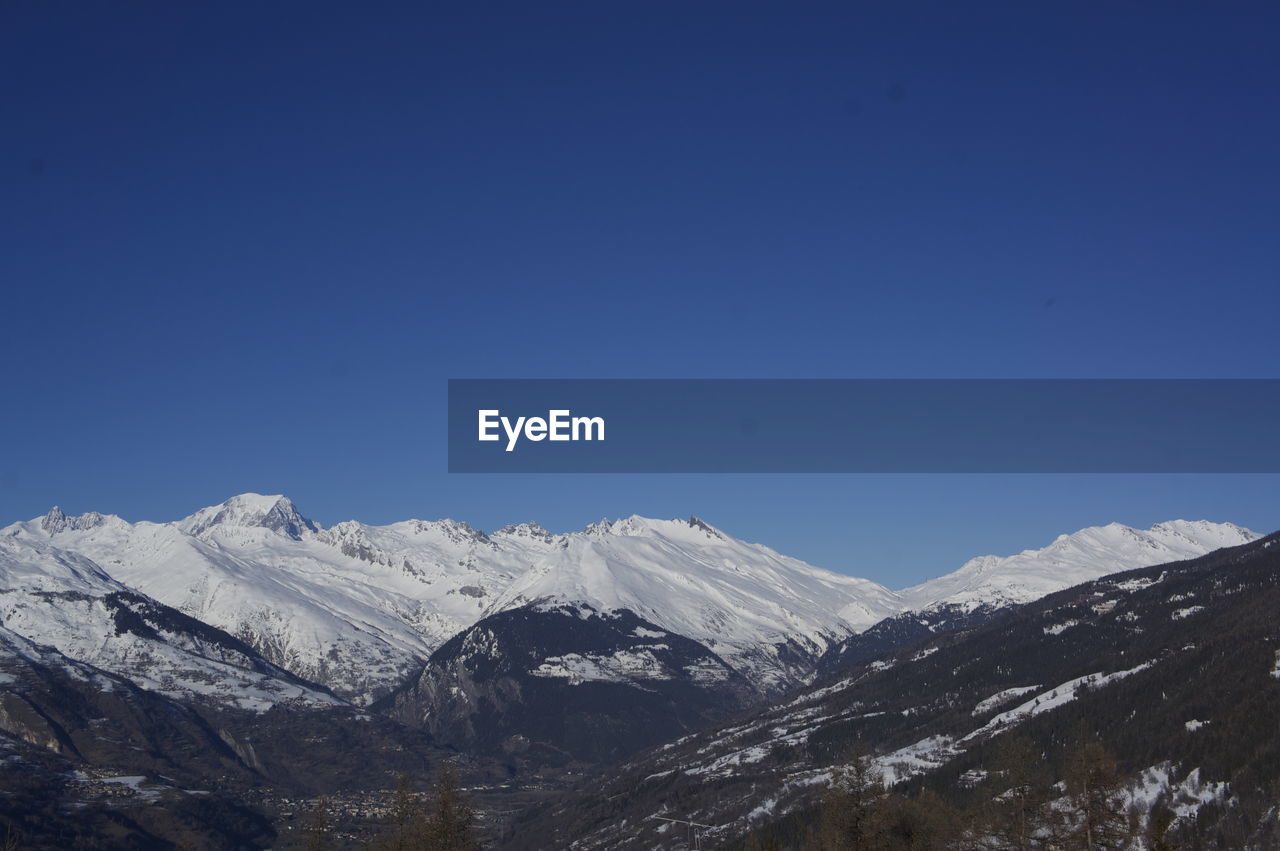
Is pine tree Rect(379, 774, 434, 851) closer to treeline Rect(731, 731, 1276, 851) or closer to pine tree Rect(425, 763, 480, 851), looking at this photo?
pine tree Rect(425, 763, 480, 851)

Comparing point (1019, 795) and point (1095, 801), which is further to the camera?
point (1019, 795)

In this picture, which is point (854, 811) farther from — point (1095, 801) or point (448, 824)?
point (448, 824)

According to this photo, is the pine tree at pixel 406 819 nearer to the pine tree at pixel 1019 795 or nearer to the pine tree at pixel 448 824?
the pine tree at pixel 448 824

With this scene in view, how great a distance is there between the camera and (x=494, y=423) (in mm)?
128375

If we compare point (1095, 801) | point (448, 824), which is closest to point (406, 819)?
point (448, 824)

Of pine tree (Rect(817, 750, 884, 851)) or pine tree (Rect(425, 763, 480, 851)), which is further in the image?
pine tree (Rect(425, 763, 480, 851))

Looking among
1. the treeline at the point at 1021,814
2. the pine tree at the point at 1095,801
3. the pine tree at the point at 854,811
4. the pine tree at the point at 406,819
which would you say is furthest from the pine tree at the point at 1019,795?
the pine tree at the point at 406,819

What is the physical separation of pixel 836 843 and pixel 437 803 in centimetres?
4091

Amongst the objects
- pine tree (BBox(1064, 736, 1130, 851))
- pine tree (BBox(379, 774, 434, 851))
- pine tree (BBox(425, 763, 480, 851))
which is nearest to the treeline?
pine tree (BBox(1064, 736, 1130, 851))

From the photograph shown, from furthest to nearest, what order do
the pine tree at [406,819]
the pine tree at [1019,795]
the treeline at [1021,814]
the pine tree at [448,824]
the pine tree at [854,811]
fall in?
the pine tree at [406,819] < the pine tree at [448,824] < the pine tree at [854,811] < the pine tree at [1019,795] < the treeline at [1021,814]

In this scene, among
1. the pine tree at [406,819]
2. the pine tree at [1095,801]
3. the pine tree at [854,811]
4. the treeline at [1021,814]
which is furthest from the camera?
the pine tree at [406,819]

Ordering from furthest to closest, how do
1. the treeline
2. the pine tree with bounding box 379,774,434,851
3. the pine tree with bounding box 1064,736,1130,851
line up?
the pine tree with bounding box 379,774,434,851 < the treeline < the pine tree with bounding box 1064,736,1130,851

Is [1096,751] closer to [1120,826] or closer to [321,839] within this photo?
[1120,826]

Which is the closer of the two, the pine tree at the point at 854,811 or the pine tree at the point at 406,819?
the pine tree at the point at 854,811
